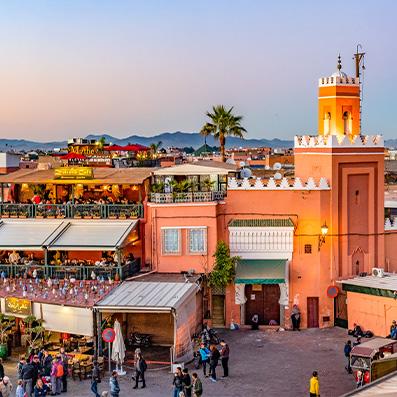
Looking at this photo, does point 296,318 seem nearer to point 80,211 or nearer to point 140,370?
point 140,370

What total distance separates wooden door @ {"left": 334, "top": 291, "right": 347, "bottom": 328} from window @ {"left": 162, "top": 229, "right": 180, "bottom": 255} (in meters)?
6.98

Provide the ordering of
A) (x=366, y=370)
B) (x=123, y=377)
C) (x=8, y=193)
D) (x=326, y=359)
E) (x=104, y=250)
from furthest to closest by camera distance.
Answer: (x=8, y=193) → (x=104, y=250) → (x=326, y=359) → (x=123, y=377) → (x=366, y=370)

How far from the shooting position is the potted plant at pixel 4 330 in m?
29.0

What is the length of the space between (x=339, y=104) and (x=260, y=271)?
8.24 meters

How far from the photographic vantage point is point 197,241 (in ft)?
109

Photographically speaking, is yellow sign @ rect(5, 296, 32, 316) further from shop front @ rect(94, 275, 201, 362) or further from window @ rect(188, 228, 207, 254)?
window @ rect(188, 228, 207, 254)

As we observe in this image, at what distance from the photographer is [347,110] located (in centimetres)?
3562

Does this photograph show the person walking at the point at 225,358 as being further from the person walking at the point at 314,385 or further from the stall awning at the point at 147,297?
the person walking at the point at 314,385

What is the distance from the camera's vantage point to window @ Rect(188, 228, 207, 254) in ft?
109

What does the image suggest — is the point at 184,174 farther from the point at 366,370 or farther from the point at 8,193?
the point at 366,370

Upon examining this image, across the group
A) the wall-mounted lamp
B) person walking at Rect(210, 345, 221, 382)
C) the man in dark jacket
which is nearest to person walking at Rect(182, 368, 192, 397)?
person walking at Rect(210, 345, 221, 382)

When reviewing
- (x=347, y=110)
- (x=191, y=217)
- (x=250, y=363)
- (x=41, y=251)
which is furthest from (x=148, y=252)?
(x=347, y=110)

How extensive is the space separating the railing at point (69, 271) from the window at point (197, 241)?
233cm

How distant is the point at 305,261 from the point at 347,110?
23.2 ft
